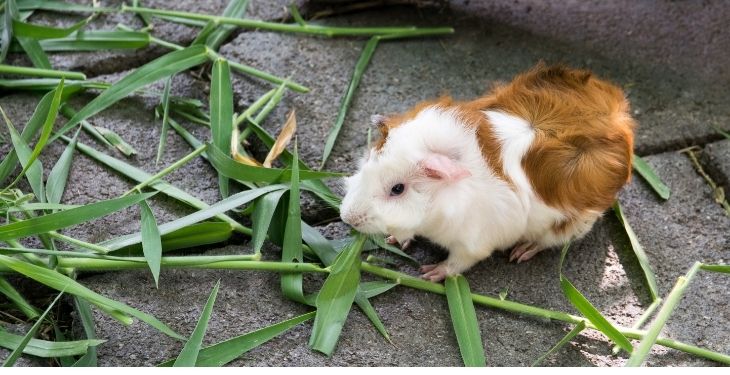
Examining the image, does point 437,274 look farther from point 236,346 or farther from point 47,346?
point 47,346

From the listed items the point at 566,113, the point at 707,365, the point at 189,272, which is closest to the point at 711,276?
the point at 707,365

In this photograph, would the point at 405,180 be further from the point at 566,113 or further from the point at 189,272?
the point at 189,272

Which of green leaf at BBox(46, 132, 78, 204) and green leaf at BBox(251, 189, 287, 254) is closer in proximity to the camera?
green leaf at BBox(251, 189, 287, 254)

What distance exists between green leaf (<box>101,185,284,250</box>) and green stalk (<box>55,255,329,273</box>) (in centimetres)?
5

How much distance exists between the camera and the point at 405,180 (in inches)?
73.5

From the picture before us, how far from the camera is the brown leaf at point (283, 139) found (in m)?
2.21

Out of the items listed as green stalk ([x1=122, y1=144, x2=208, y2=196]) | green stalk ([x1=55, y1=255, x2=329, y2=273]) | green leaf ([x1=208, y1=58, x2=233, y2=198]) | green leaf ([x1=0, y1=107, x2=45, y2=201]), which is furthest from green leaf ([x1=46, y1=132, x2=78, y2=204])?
green leaf ([x1=208, y1=58, x2=233, y2=198])

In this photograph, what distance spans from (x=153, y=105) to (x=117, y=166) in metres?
0.29

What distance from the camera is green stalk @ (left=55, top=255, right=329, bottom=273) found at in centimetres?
186

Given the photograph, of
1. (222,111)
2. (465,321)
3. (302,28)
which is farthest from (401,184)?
(302,28)

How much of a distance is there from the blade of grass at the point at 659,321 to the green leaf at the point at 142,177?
0.94 meters

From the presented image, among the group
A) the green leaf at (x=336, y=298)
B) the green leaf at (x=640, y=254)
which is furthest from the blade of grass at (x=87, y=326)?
the green leaf at (x=640, y=254)

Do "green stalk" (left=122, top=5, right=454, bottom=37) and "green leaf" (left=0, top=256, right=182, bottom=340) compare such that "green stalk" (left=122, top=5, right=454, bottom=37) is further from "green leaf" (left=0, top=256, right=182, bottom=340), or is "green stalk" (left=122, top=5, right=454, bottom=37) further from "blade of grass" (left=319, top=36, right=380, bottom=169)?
"green leaf" (left=0, top=256, right=182, bottom=340)

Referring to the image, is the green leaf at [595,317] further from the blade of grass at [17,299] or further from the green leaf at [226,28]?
the green leaf at [226,28]
